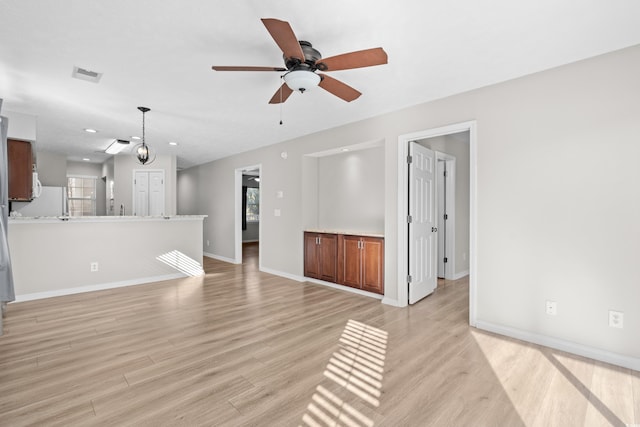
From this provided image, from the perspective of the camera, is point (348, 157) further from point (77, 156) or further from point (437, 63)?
point (77, 156)

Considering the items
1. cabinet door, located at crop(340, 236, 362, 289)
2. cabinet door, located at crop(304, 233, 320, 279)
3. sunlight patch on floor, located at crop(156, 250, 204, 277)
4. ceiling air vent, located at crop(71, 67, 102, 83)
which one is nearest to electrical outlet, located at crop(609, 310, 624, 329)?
cabinet door, located at crop(340, 236, 362, 289)

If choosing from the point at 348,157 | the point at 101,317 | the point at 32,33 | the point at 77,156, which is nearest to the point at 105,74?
the point at 32,33

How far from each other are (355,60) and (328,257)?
335 centimetres

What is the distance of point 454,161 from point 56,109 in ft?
19.7

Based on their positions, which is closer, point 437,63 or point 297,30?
point 297,30

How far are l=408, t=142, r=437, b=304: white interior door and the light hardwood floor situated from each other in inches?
19.4

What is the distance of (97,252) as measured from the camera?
4727 mm

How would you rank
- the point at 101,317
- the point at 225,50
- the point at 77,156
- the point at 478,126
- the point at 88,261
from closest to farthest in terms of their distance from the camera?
1. the point at 225,50
2. the point at 478,126
3. the point at 101,317
4. the point at 88,261
5. the point at 77,156

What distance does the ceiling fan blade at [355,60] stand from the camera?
1.95 metres

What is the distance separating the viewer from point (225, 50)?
8.05 feet

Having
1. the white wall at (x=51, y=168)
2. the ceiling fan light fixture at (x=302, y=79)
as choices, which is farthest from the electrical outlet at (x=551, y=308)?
the white wall at (x=51, y=168)

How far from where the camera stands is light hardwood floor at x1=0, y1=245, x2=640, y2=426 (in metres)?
1.83

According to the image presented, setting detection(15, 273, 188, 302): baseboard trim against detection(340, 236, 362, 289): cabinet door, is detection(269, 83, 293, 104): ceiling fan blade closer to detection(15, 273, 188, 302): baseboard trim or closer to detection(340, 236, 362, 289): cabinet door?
detection(340, 236, 362, 289): cabinet door

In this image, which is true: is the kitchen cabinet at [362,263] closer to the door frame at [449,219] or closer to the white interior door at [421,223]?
the white interior door at [421,223]
